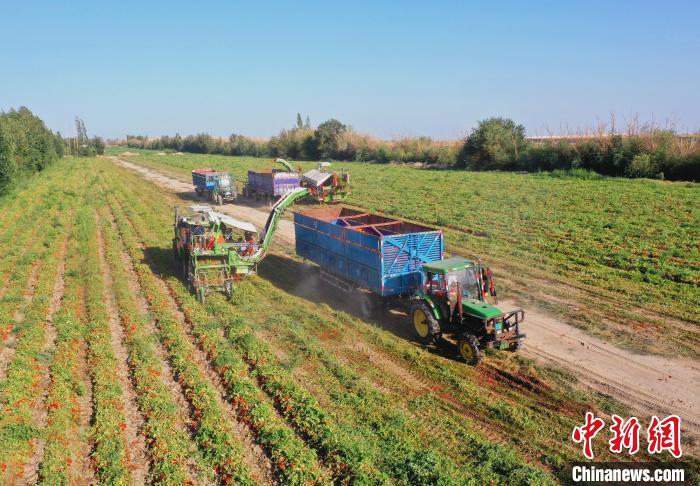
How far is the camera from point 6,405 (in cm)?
927

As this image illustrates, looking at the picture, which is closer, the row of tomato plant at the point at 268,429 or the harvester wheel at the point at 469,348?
the row of tomato plant at the point at 268,429

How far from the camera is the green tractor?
10688 millimetres

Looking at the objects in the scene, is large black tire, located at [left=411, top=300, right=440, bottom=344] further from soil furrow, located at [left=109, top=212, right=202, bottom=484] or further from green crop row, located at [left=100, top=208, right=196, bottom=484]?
green crop row, located at [left=100, top=208, right=196, bottom=484]

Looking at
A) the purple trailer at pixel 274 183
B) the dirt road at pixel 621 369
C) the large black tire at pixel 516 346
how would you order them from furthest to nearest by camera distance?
the purple trailer at pixel 274 183 < the large black tire at pixel 516 346 < the dirt road at pixel 621 369

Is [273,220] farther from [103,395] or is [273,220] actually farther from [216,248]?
[103,395]

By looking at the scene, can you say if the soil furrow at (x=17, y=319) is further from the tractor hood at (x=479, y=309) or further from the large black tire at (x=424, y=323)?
the tractor hood at (x=479, y=309)

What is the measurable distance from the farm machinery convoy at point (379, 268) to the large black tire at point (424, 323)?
0.02 m

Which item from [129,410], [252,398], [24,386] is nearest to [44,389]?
[24,386]

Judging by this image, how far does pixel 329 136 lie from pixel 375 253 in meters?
60.9

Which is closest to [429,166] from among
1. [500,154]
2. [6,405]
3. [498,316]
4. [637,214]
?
[500,154]

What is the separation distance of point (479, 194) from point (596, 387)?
918 inches

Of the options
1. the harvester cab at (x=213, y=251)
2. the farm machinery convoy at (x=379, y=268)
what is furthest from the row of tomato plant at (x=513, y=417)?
the harvester cab at (x=213, y=251)

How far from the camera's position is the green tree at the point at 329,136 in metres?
71.6

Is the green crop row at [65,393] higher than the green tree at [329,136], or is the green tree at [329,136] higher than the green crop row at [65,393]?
the green tree at [329,136]
